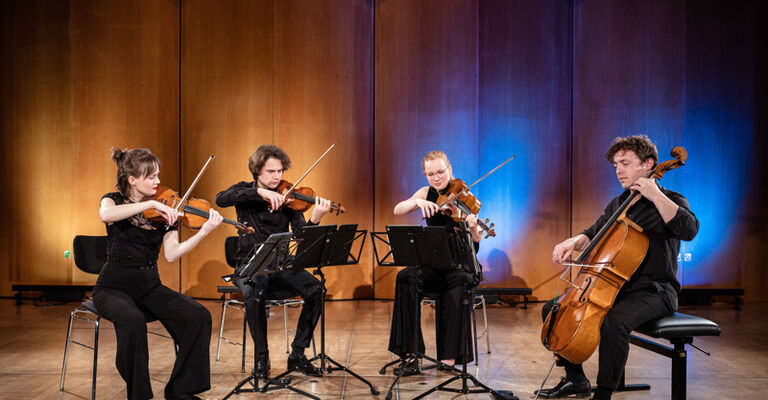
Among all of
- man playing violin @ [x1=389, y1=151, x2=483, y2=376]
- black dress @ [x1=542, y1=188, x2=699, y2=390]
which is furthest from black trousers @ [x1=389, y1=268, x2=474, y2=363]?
black dress @ [x1=542, y1=188, x2=699, y2=390]

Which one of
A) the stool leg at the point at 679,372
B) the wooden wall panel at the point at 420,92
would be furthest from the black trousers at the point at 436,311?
the wooden wall panel at the point at 420,92

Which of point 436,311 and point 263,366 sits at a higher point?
point 436,311

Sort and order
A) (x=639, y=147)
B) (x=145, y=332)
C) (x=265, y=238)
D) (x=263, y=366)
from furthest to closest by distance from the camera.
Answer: (x=265, y=238), (x=263, y=366), (x=639, y=147), (x=145, y=332)

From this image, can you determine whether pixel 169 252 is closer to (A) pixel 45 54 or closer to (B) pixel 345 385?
(B) pixel 345 385

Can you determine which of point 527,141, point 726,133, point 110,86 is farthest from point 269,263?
point 726,133

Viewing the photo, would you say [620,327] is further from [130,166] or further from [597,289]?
[130,166]

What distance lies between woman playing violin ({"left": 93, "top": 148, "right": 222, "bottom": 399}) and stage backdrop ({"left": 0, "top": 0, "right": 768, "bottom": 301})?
8.53 feet

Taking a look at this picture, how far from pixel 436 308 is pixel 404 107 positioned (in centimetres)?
273

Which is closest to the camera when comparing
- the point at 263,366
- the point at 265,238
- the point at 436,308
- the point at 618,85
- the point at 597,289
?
the point at 597,289

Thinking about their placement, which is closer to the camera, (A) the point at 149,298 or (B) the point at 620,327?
(B) the point at 620,327

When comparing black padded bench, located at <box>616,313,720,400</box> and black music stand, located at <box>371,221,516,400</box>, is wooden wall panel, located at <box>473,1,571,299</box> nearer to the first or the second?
black music stand, located at <box>371,221,516,400</box>

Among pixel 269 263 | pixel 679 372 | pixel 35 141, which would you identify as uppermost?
pixel 35 141

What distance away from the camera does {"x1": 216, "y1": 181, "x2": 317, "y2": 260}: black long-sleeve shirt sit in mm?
3518

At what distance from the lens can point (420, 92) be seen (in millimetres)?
5551
